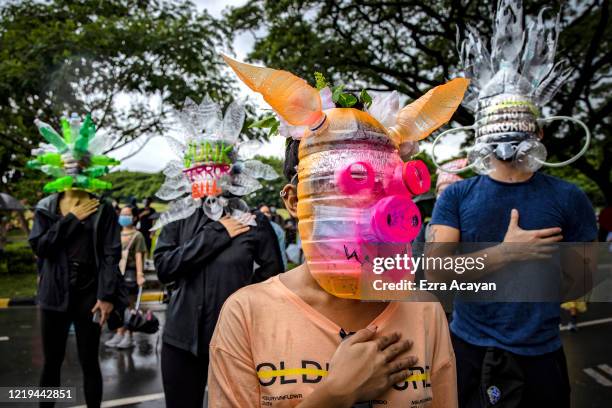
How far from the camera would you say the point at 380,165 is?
1.32 m

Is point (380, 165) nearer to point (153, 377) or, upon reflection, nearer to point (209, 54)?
point (153, 377)

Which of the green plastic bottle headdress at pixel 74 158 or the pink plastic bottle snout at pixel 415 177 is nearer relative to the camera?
the pink plastic bottle snout at pixel 415 177

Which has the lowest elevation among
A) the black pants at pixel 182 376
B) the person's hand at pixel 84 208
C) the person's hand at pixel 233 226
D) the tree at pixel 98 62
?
the black pants at pixel 182 376

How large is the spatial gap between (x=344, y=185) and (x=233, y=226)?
2.06m

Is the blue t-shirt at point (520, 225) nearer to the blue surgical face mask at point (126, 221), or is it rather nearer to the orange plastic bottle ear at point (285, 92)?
the orange plastic bottle ear at point (285, 92)

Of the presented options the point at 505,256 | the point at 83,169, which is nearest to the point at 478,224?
the point at 505,256

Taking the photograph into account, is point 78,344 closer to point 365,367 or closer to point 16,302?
point 365,367

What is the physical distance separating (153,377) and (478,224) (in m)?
4.39

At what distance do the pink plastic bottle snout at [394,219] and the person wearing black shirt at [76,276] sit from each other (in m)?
3.09

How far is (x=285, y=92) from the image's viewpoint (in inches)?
52.4

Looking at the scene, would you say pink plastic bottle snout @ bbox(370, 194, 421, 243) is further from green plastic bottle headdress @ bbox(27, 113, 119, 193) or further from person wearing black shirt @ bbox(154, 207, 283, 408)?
green plastic bottle headdress @ bbox(27, 113, 119, 193)

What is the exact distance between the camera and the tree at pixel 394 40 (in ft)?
32.0

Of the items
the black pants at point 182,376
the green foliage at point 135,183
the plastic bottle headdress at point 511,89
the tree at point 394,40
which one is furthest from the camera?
the green foliage at point 135,183

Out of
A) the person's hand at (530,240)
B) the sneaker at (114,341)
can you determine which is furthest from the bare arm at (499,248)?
the sneaker at (114,341)
